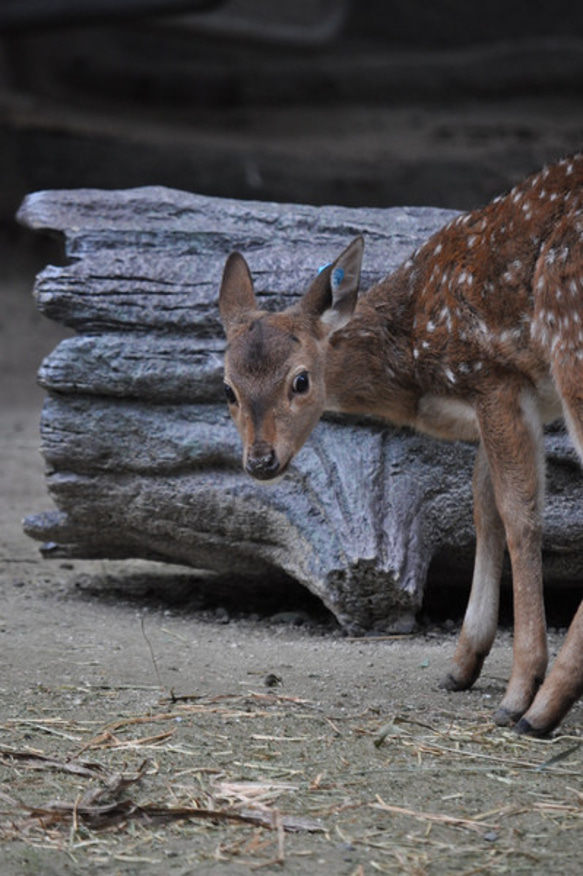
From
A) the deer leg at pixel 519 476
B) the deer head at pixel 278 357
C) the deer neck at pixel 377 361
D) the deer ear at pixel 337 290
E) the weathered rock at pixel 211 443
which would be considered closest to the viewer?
the deer leg at pixel 519 476

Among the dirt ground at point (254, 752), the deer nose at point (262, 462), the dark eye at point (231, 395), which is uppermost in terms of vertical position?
the dark eye at point (231, 395)

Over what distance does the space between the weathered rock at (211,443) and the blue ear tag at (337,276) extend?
63cm

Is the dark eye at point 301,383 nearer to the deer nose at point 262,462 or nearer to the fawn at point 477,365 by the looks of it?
the fawn at point 477,365

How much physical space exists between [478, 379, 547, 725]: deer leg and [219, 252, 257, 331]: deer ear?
123 centimetres

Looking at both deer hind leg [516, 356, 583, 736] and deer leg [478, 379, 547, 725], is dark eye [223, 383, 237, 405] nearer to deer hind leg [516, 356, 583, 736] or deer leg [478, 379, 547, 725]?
deer leg [478, 379, 547, 725]

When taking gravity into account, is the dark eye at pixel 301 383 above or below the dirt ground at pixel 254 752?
above

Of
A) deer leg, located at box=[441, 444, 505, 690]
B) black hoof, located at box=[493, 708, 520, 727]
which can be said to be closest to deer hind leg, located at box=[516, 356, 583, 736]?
black hoof, located at box=[493, 708, 520, 727]

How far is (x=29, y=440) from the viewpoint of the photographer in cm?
1092

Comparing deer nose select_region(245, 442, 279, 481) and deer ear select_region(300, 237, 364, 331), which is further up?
deer ear select_region(300, 237, 364, 331)

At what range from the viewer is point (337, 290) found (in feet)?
18.5

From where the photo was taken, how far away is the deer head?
17.2 feet

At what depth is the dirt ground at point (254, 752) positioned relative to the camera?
144 inches

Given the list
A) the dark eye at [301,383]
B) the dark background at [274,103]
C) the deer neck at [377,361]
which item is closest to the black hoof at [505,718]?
the deer neck at [377,361]

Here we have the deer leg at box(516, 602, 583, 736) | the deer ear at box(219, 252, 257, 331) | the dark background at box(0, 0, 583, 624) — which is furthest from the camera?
the dark background at box(0, 0, 583, 624)
